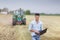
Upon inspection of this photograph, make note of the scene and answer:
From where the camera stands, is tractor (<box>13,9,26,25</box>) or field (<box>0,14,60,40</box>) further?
tractor (<box>13,9,26,25</box>)

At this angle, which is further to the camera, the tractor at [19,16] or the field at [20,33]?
the tractor at [19,16]

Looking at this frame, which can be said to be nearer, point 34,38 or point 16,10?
point 34,38

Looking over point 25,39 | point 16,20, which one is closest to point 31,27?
point 25,39

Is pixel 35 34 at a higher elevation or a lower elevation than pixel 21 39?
higher

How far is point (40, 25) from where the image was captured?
209 inches

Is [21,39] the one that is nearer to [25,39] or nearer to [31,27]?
[25,39]

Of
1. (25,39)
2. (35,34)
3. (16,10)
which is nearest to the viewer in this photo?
(35,34)

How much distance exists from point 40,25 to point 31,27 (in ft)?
0.67

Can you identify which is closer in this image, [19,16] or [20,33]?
[20,33]

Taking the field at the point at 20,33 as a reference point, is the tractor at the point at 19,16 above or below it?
above

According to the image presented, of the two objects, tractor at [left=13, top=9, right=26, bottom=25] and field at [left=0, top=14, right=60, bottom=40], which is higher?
tractor at [left=13, top=9, right=26, bottom=25]

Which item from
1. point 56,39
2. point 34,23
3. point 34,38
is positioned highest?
point 34,23

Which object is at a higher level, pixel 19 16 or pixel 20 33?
pixel 19 16

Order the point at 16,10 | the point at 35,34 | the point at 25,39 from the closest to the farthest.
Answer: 1. the point at 35,34
2. the point at 25,39
3. the point at 16,10
